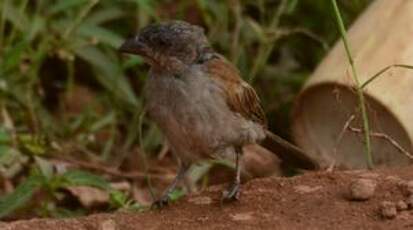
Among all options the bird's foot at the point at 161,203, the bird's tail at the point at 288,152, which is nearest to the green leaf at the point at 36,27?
the bird's tail at the point at 288,152

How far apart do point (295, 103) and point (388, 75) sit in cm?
64

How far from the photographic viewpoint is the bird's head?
16.7ft

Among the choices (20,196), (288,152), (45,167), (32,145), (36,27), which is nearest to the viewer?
(20,196)

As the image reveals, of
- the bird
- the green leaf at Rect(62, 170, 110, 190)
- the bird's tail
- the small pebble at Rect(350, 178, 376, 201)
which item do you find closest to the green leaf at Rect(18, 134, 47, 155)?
the green leaf at Rect(62, 170, 110, 190)

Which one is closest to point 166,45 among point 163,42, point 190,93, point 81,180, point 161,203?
point 163,42

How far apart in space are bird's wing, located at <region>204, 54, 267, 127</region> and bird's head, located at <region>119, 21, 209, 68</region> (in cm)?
9

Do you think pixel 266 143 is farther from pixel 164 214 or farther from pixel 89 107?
pixel 89 107

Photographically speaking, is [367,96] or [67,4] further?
[67,4]

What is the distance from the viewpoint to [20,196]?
5.45 meters

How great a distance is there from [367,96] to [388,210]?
5.02 ft

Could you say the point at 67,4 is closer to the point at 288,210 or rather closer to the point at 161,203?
the point at 161,203

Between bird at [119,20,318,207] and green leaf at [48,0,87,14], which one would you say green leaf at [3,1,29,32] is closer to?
green leaf at [48,0,87,14]

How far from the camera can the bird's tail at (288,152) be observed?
19.2ft

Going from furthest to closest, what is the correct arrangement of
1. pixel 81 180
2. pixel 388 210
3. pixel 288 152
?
pixel 288 152, pixel 81 180, pixel 388 210
